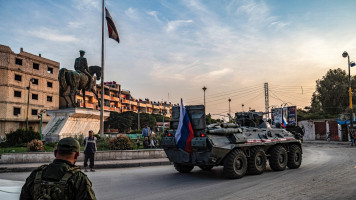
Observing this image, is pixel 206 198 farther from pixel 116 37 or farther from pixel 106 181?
pixel 116 37

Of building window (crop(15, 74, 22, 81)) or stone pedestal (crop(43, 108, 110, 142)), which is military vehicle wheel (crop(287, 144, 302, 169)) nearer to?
stone pedestal (crop(43, 108, 110, 142))

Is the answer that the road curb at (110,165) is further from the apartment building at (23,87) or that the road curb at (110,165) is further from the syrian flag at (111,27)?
the apartment building at (23,87)

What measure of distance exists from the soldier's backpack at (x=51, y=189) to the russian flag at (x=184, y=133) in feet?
23.2

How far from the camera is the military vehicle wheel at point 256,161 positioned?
9602 millimetres

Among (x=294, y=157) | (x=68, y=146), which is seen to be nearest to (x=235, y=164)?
(x=294, y=157)

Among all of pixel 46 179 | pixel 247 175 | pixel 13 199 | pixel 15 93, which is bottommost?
pixel 247 175

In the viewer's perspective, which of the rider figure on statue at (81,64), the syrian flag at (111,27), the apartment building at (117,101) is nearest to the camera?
the syrian flag at (111,27)

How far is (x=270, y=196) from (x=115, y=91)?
7516 centimetres

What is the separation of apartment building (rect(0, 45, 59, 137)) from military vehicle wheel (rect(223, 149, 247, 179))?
37292mm

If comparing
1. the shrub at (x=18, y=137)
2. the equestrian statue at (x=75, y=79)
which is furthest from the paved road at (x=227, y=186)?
the shrub at (x=18, y=137)

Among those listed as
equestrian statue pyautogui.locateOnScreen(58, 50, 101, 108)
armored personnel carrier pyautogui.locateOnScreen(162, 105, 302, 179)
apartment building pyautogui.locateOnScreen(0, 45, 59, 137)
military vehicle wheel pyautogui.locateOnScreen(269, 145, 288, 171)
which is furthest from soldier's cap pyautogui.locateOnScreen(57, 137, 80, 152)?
apartment building pyautogui.locateOnScreen(0, 45, 59, 137)

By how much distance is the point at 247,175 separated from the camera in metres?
9.66

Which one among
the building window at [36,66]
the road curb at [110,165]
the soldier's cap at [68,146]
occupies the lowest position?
the road curb at [110,165]

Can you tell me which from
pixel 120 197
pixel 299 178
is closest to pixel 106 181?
pixel 120 197
